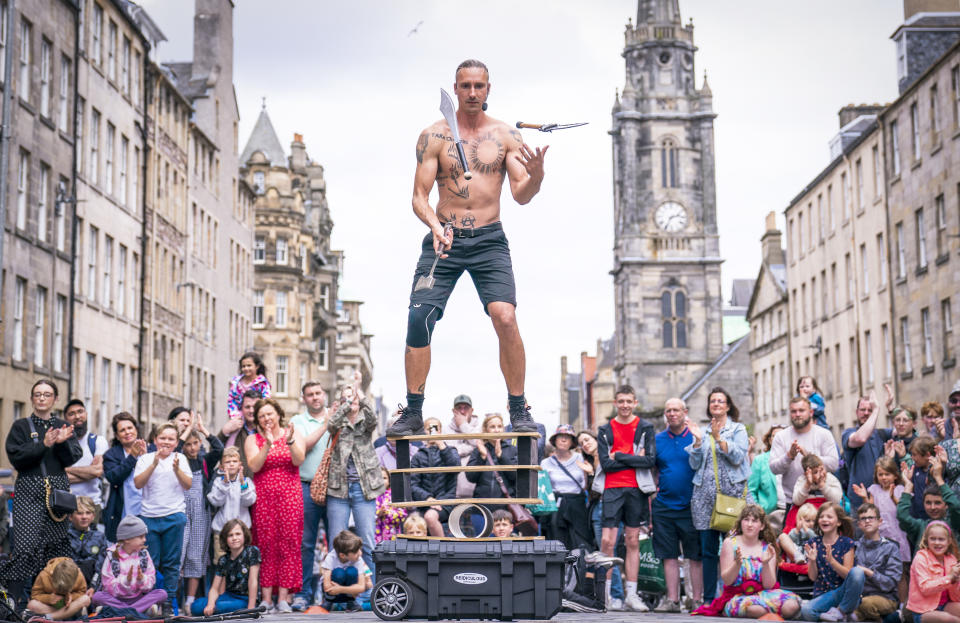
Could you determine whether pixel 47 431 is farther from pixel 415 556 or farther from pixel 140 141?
pixel 140 141

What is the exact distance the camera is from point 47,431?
36.9 ft

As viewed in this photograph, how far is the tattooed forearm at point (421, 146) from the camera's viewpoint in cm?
957

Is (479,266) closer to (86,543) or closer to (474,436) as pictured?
(474,436)

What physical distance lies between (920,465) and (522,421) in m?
4.84

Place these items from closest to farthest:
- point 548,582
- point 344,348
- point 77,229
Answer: point 548,582
point 77,229
point 344,348

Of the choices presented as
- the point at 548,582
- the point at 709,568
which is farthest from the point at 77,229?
the point at 548,582

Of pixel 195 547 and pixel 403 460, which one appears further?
pixel 195 547

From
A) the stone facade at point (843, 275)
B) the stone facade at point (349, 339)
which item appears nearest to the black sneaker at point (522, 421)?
the stone facade at point (843, 275)

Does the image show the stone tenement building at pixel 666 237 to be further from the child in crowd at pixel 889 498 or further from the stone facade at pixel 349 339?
the child in crowd at pixel 889 498

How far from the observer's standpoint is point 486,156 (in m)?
9.48

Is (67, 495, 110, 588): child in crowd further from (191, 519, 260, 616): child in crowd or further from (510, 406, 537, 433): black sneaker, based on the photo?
(510, 406, 537, 433): black sneaker

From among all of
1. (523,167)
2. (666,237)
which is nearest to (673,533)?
(523,167)

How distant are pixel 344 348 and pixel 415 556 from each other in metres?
93.7

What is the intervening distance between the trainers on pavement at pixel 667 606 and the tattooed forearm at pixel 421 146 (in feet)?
17.1
